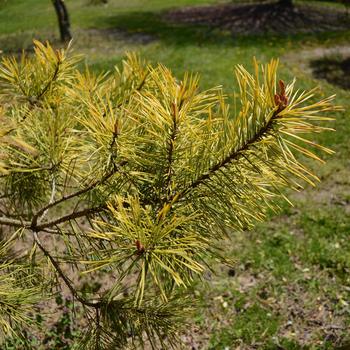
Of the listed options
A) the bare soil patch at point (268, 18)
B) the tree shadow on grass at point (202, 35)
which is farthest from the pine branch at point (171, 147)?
the bare soil patch at point (268, 18)

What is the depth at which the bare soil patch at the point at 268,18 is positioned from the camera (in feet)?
53.9

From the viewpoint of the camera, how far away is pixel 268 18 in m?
17.5

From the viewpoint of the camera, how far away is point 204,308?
15.7 ft

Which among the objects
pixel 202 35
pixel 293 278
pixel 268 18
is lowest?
pixel 293 278

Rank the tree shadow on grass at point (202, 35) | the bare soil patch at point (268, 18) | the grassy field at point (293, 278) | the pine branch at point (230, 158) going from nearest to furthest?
the pine branch at point (230, 158) → the grassy field at point (293, 278) → the tree shadow on grass at point (202, 35) → the bare soil patch at point (268, 18)

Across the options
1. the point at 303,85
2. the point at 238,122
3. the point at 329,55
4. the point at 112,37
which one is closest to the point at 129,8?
the point at 112,37

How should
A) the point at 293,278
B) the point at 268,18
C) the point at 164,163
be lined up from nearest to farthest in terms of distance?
the point at 164,163, the point at 293,278, the point at 268,18

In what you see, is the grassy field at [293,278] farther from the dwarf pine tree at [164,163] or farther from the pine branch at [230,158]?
the pine branch at [230,158]

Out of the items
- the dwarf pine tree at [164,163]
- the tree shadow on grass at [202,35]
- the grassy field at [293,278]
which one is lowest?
the grassy field at [293,278]

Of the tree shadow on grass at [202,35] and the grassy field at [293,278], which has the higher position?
the tree shadow on grass at [202,35]

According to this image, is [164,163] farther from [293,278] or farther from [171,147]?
[293,278]

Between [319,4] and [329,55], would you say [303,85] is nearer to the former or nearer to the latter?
[329,55]

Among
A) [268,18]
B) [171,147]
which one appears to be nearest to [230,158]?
[171,147]

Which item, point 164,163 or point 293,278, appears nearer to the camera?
point 164,163
